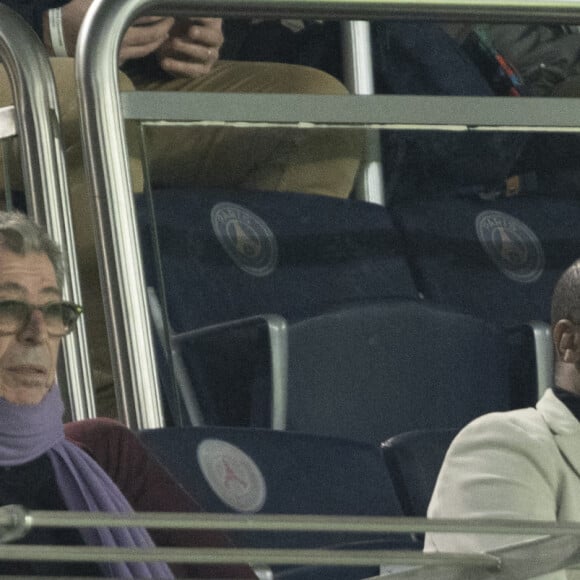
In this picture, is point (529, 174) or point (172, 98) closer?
point (172, 98)

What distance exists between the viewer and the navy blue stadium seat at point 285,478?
1635mm

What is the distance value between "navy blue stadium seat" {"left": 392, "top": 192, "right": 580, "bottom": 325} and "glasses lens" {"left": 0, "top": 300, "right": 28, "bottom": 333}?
62 cm

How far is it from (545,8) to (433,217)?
281 mm

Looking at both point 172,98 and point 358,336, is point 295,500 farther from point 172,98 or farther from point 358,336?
point 172,98

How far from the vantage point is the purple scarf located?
1.47m

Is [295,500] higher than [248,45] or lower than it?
lower

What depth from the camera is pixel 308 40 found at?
2.71 metres

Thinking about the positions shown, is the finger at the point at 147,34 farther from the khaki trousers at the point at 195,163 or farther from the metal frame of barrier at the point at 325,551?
the metal frame of barrier at the point at 325,551

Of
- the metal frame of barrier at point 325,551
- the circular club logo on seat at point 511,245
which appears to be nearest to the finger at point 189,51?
the circular club logo on seat at point 511,245

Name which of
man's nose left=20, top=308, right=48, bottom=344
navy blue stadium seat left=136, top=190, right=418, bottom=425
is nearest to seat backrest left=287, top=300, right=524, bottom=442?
navy blue stadium seat left=136, top=190, right=418, bottom=425

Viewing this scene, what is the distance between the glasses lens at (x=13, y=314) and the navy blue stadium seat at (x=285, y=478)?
0.56ft

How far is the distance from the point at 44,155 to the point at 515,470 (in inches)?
23.5

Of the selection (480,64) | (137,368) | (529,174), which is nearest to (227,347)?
(137,368)

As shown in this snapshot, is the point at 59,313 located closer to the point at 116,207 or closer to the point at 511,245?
the point at 116,207
